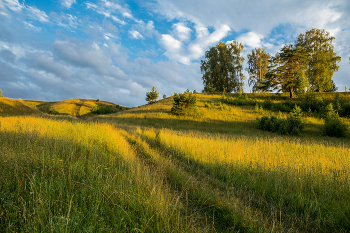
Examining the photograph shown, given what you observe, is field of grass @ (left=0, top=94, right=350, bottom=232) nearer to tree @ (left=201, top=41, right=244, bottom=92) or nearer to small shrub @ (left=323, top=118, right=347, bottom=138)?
small shrub @ (left=323, top=118, right=347, bottom=138)

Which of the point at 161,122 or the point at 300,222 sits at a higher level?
the point at 161,122

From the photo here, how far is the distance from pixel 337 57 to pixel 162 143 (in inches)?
1789

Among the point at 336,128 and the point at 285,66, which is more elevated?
the point at 285,66

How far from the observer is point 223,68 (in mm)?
46406

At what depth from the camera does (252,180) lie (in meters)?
4.50

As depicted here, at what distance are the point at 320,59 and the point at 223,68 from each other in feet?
71.3

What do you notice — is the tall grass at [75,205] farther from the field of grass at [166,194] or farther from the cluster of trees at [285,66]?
the cluster of trees at [285,66]

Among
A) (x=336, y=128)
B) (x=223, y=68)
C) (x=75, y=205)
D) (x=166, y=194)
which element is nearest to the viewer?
(x=75, y=205)

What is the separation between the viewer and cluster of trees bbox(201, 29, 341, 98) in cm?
2920

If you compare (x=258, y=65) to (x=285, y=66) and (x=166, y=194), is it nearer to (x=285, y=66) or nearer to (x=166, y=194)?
(x=285, y=66)

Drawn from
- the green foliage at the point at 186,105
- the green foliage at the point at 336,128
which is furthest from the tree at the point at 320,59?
the green foliage at the point at 186,105

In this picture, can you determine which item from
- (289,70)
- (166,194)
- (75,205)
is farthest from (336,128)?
(75,205)

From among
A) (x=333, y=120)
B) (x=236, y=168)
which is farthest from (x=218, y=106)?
(x=236, y=168)

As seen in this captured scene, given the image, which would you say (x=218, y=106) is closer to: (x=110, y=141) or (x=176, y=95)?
(x=176, y=95)
